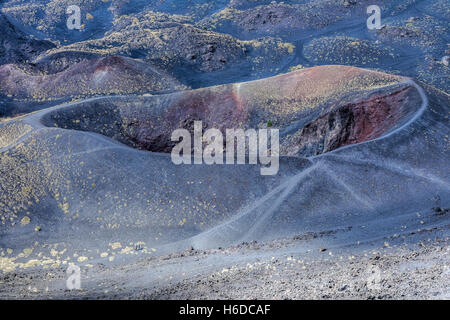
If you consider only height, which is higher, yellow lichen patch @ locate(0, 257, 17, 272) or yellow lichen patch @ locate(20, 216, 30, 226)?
yellow lichen patch @ locate(20, 216, 30, 226)

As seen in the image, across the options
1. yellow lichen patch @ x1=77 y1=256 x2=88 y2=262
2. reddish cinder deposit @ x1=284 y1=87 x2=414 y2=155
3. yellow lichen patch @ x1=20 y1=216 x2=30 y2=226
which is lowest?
yellow lichen patch @ x1=77 y1=256 x2=88 y2=262

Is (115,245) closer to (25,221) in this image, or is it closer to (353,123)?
(25,221)

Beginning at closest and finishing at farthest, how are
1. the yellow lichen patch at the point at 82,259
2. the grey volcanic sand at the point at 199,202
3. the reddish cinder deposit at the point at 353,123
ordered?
the grey volcanic sand at the point at 199,202, the yellow lichen patch at the point at 82,259, the reddish cinder deposit at the point at 353,123

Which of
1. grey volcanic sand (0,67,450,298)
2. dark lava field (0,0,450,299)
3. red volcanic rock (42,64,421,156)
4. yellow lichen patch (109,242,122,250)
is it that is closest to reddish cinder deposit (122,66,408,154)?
red volcanic rock (42,64,421,156)

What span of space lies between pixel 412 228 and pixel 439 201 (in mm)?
2762

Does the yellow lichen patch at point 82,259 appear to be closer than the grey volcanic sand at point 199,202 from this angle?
No

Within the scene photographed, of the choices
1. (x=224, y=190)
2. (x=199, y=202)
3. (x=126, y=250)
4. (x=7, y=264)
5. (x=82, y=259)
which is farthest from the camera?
(x=224, y=190)

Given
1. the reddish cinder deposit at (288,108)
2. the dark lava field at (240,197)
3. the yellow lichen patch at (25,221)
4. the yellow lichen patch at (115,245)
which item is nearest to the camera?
the dark lava field at (240,197)

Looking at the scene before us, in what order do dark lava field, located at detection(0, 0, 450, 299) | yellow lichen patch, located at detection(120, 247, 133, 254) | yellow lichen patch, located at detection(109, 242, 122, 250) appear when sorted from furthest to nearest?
yellow lichen patch, located at detection(109, 242, 122, 250) < yellow lichen patch, located at detection(120, 247, 133, 254) < dark lava field, located at detection(0, 0, 450, 299)

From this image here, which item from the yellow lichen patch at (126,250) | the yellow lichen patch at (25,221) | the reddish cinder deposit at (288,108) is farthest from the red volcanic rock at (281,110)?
the yellow lichen patch at (126,250)

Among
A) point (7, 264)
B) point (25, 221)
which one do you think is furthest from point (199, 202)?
point (7, 264)

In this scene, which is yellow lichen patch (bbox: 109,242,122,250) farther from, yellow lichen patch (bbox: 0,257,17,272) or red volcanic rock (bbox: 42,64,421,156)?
red volcanic rock (bbox: 42,64,421,156)

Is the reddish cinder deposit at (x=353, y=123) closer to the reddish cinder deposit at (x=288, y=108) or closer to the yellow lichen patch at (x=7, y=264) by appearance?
the reddish cinder deposit at (x=288, y=108)

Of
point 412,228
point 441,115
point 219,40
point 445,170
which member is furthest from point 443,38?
point 412,228
